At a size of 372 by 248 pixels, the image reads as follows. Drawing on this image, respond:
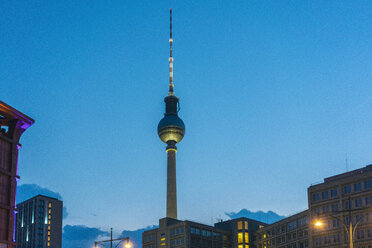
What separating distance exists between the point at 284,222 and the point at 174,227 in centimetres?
3941

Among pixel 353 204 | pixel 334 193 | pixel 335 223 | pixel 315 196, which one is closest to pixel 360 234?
pixel 353 204

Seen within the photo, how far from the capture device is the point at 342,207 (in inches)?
4540

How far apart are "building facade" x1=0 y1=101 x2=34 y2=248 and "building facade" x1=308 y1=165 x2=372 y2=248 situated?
68.3 meters

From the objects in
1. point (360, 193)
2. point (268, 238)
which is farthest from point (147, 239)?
point (360, 193)

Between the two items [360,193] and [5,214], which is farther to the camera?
[360,193]

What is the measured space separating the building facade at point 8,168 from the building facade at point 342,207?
68.3m

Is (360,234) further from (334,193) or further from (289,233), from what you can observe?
(289,233)

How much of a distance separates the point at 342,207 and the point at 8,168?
78134mm

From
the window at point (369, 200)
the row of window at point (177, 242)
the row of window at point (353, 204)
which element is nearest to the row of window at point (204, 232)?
the row of window at point (177, 242)

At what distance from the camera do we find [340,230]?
117 metres

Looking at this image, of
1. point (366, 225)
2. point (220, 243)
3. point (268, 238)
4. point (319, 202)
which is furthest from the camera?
point (220, 243)

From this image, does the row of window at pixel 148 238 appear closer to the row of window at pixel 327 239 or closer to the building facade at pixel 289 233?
the building facade at pixel 289 233

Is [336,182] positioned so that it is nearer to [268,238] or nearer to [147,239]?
[268,238]

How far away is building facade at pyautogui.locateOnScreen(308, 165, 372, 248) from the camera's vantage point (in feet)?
365
